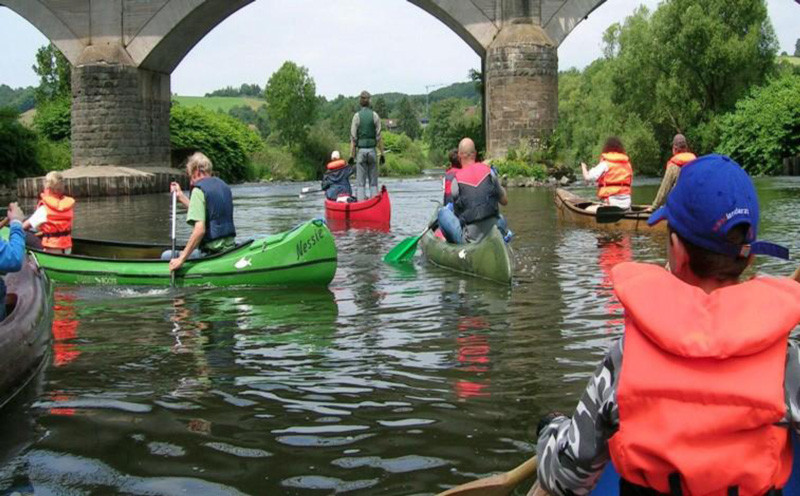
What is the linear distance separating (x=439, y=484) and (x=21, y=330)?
2571 millimetres

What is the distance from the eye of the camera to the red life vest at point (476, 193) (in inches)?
344

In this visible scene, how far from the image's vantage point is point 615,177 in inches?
491

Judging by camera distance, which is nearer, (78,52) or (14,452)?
(14,452)

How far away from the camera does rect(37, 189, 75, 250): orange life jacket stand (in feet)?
28.5

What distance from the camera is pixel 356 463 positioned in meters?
3.70

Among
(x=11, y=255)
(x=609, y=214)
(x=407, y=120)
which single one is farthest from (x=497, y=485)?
(x=407, y=120)

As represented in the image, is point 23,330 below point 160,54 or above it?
below

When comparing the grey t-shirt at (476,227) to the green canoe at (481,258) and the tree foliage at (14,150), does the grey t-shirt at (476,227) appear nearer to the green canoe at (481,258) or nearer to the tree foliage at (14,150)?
the green canoe at (481,258)

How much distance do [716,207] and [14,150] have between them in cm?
2969

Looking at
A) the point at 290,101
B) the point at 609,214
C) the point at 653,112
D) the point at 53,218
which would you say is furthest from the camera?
the point at 290,101

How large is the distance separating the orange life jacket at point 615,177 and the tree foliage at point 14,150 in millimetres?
20899

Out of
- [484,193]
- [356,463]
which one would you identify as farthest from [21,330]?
[484,193]

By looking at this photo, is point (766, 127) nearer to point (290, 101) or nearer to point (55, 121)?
point (55, 121)

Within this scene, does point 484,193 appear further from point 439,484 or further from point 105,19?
point 105,19
